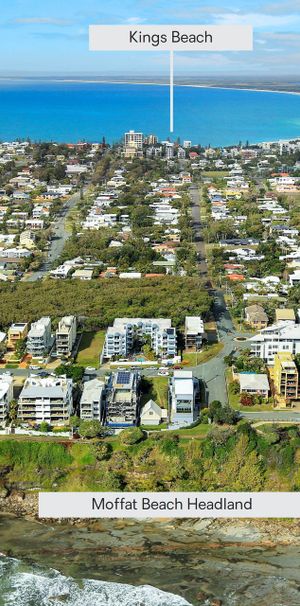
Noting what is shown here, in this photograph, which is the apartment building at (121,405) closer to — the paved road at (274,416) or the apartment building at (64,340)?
the paved road at (274,416)

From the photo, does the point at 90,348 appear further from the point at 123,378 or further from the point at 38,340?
the point at 123,378

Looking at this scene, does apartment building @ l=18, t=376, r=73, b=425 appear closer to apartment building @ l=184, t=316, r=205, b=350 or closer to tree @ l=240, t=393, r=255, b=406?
tree @ l=240, t=393, r=255, b=406

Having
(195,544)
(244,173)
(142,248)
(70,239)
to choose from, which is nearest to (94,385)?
(195,544)

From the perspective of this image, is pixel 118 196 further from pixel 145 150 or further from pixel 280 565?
pixel 280 565

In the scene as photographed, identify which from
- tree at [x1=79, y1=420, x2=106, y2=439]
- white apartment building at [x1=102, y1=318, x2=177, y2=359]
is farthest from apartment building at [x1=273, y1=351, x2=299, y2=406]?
tree at [x1=79, y1=420, x2=106, y2=439]

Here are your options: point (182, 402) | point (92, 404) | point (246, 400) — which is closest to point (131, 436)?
point (92, 404)

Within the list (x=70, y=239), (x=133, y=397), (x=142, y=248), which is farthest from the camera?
(x=70, y=239)
